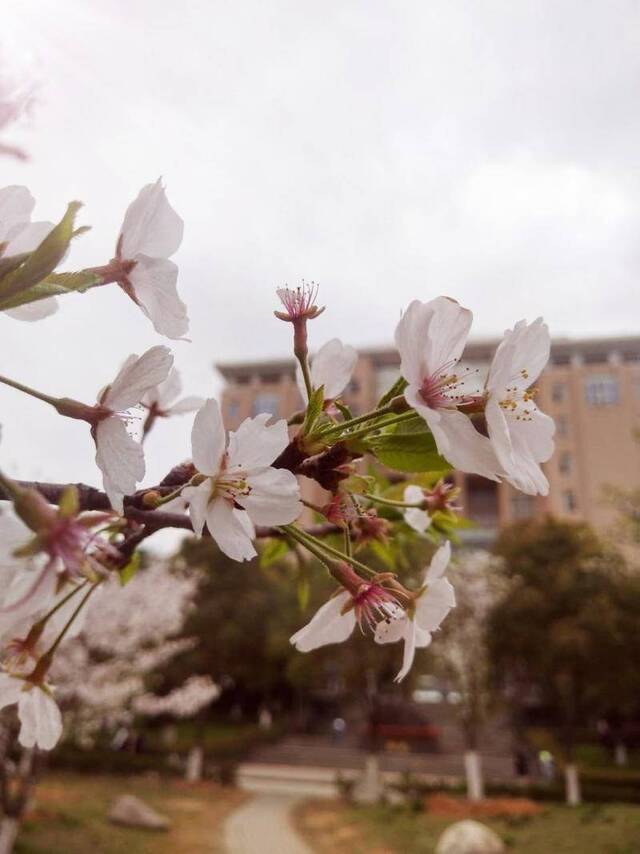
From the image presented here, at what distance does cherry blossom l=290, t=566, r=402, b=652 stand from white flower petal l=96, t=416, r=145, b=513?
236mm

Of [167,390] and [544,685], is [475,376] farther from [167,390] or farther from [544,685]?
[544,685]

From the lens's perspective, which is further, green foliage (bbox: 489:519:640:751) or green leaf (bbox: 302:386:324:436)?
green foliage (bbox: 489:519:640:751)

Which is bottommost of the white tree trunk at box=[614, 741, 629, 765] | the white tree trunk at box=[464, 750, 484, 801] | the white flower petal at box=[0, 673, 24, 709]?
the white tree trunk at box=[614, 741, 629, 765]

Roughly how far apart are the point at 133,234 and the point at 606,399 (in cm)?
3274

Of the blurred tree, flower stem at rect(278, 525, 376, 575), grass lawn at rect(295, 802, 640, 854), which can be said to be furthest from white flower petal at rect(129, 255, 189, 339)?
the blurred tree

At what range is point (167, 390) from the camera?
1.05m

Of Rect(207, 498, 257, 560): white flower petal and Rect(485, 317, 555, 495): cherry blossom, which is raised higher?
→ Rect(485, 317, 555, 495): cherry blossom

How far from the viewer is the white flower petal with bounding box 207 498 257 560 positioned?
0.61m

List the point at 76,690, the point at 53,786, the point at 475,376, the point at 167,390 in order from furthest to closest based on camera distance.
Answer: the point at 53,786, the point at 76,690, the point at 167,390, the point at 475,376

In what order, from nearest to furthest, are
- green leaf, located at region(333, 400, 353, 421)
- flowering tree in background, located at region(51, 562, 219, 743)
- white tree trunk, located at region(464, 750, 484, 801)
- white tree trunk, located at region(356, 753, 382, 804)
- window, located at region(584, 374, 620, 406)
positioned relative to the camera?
green leaf, located at region(333, 400, 353, 421)
flowering tree in background, located at region(51, 562, 219, 743)
white tree trunk, located at region(464, 750, 484, 801)
white tree trunk, located at region(356, 753, 382, 804)
window, located at region(584, 374, 620, 406)

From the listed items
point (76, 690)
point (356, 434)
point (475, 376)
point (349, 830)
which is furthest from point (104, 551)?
point (349, 830)

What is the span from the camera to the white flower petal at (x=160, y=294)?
27.4 inches

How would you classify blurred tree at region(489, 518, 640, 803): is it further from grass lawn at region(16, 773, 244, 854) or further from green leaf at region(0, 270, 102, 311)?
green leaf at region(0, 270, 102, 311)

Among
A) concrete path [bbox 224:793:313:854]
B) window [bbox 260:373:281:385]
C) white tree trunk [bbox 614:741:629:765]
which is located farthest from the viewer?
window [bbox 260:373:281:385]
